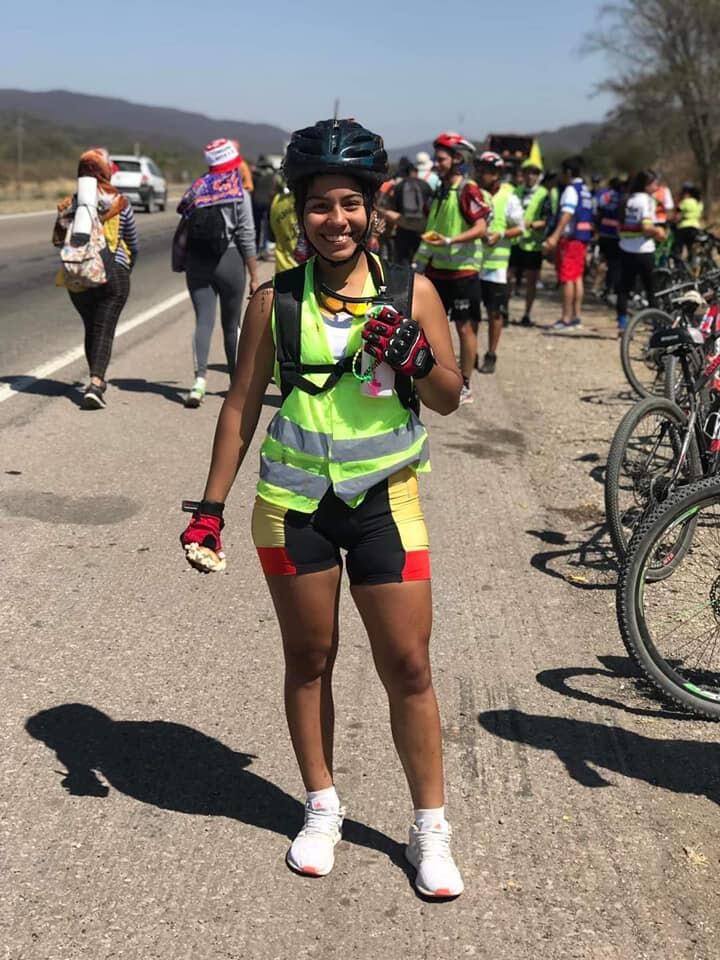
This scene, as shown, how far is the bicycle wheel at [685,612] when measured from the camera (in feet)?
14.1

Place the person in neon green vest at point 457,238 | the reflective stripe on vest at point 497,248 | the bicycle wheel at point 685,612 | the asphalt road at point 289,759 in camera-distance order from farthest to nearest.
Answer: the reflective stripe on vest at point 497,248 < the person in neon green vest at point 457,238 < the bicycle wheel at point 685,612 < the asphalt road at point 289,759

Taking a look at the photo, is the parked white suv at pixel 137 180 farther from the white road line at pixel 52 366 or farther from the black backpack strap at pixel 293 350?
the black backpack strap at pixel 293 350

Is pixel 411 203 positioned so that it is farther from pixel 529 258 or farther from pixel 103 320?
pixel 103 320

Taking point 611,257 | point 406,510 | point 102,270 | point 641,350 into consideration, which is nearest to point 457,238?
point 641,350

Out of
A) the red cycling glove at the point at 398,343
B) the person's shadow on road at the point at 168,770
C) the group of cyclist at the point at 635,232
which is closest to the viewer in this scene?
the red cycling glove at the point at 398,343

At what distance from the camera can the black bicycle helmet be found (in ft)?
9.79

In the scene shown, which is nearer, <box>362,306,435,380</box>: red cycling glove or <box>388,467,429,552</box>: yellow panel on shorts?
<box>362,306,435,380</box>: red cycling glove

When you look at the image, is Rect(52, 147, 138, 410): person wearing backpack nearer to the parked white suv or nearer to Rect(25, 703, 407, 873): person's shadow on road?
Rect(25, 703, 407, 873): person's shadow on road

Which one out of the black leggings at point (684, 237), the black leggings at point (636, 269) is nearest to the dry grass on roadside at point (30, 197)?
the black leggings at point (684, 237)

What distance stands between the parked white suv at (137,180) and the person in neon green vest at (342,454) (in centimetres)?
3780

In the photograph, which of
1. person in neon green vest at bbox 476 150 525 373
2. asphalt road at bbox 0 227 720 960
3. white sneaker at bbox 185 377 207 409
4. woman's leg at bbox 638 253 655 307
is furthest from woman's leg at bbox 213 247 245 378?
woman's leg at bbox 638 253 655 307

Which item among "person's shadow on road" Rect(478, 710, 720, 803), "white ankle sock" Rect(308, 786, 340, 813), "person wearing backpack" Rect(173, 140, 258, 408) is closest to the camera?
"white ankle sock" Rect(308, 786, 340, 813)

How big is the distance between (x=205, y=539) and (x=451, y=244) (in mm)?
6951

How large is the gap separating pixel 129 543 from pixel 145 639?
4.04ft
